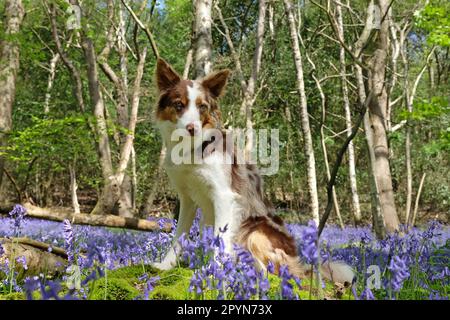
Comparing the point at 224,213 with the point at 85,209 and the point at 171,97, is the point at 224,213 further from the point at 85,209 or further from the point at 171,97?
the point at 85,209

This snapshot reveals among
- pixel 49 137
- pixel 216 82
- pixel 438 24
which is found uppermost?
pixel 438 24

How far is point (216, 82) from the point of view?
531 centimetres

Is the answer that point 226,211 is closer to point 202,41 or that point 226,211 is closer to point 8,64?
point 202,41

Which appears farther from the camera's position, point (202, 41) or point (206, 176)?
point (202, 41)

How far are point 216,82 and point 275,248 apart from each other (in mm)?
2069

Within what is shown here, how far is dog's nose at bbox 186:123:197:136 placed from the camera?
15.8 ft

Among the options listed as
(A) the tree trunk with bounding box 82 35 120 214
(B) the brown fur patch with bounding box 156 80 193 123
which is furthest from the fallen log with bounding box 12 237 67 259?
(A) the tree trunk with bounding box 82 35 120 214

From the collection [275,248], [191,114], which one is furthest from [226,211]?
[191,114]

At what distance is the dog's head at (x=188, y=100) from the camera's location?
16.2ft

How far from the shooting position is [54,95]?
27156 millimetres

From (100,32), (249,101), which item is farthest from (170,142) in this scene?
(100,32)

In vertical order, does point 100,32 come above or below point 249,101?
above

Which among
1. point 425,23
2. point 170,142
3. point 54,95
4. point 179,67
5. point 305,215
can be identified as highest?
point 179,67
